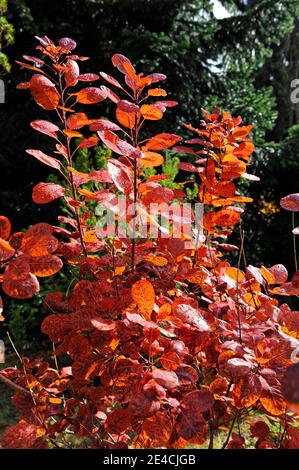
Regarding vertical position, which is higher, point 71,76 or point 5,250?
point 71,76

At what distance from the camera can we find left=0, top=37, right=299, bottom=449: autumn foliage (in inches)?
34.8

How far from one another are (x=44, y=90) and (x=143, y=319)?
565mm

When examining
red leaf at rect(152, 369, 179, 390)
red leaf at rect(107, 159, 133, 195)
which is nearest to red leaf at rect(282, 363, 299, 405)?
red leaf at rect(152, 369, 179, 390)

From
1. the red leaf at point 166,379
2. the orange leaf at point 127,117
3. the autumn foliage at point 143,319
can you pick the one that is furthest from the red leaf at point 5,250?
the orange leaf at point 127,117

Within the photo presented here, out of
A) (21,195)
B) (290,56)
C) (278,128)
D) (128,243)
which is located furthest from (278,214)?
(128,243)

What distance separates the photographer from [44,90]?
43.0 inches

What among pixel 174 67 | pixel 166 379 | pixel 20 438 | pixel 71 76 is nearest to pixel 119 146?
pixel 71 76

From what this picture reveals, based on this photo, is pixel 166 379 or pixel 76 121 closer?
pixel 166 379

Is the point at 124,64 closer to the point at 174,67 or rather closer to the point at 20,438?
the point at 20,438

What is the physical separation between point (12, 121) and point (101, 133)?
457cm

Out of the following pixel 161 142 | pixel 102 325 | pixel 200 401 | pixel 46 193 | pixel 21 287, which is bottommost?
pixel 200 401

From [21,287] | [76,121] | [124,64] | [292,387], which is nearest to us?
[292,387]

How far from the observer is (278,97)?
866 cm

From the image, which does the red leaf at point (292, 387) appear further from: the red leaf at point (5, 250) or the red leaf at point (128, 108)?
the red leaf at point (128, 108)
